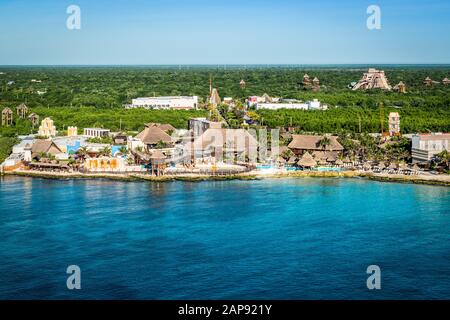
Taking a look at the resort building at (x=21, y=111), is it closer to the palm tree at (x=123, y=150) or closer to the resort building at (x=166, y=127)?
the resort building at (x=166, y=127)

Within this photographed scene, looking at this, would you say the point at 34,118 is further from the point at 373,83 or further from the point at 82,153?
the point at 373,83

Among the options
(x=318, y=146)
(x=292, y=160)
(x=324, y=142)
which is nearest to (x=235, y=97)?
(x=318, y=146)

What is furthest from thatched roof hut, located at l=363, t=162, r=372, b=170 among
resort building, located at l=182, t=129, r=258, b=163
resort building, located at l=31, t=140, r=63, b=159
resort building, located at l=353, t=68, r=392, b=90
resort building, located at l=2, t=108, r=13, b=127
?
resort building, located at l=353, t=68, r=392, b=90

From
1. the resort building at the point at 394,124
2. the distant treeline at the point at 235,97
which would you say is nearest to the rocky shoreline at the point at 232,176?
the distant treeline at the point at 235,97

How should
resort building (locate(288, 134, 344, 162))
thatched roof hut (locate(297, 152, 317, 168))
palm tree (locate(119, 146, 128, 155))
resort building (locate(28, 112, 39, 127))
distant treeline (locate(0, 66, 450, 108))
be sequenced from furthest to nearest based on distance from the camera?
distant treeline (locate(0, 66, 450, 108)), resort building (locate(28, 112, 39, 127)), palm tree (locate(119, 146, 128, 155)), resort building (locate(288, 134, 344, 162)), thatched roof hut (locate(297, 152, 317, 168))

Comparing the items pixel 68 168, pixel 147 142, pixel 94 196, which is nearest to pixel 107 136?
pixel 147 142

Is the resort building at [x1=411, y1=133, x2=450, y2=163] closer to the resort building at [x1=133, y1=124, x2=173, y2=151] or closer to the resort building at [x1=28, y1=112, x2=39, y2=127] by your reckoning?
the resort building at [x1=133, y1=124, x2=173, y2=151]
